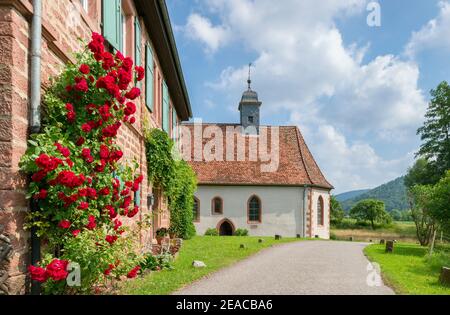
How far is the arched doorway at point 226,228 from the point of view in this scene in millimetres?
27725

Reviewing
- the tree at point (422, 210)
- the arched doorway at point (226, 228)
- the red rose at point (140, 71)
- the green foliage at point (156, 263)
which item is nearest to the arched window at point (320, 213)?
the arched doorway at point (226, 228)

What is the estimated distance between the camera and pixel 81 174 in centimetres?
458

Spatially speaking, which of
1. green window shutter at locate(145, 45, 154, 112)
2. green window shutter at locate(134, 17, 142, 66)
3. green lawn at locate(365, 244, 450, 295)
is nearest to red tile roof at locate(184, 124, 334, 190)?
green lawn at locate(365, 244, 450, 295)

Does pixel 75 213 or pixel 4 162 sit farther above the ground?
pixel 4 162

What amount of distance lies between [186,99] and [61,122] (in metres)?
14.3

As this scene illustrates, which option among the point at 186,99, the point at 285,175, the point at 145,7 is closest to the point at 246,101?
the point at 285,175

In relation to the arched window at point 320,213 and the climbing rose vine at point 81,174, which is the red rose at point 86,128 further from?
the arched window at point 320,213

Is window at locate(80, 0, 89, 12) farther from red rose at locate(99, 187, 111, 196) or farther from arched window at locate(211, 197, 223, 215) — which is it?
arched window at locate(211, 197, 223, 215)

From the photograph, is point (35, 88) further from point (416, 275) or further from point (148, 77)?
point (416, 275)

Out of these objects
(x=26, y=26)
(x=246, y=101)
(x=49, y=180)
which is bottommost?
(x=49, y=180)

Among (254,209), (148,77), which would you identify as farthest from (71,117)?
(254,209)

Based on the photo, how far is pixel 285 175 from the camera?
27969 millimetres

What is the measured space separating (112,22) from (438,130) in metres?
30.5
